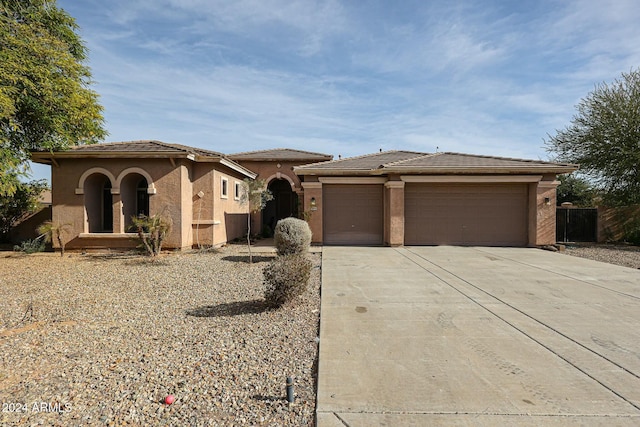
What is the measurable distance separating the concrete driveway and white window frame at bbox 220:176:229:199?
8590 mm

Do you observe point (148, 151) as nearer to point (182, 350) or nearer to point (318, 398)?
point (182, 350)

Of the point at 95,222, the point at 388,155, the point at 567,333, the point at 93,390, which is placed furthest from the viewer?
the point at 388,155

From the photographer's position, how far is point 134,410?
3207 mm

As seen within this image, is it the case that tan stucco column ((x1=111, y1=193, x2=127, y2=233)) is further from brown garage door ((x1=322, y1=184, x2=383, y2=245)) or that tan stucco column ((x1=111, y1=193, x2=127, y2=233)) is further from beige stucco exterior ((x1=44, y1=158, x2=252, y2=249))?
brown garage door ((x1=322, y1=184, x2=383, y2=245))

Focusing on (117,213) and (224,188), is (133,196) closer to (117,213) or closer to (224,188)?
(117,213)

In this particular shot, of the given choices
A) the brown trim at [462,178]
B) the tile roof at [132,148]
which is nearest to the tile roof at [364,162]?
the brown trim at [462,178]

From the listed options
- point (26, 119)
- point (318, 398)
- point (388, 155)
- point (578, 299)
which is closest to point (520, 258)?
point (578, 299)

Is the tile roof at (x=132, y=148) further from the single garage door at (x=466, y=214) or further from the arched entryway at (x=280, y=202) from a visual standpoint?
the arched entryway at (x=280, y=202)

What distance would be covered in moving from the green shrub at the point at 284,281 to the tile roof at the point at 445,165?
9.29m

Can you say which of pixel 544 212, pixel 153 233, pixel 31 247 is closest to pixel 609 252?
pixel 544 212

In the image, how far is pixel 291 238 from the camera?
10.8m

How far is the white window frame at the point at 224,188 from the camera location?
15.4 metres

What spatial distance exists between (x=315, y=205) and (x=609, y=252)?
1247 cm

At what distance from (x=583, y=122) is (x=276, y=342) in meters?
20.5
